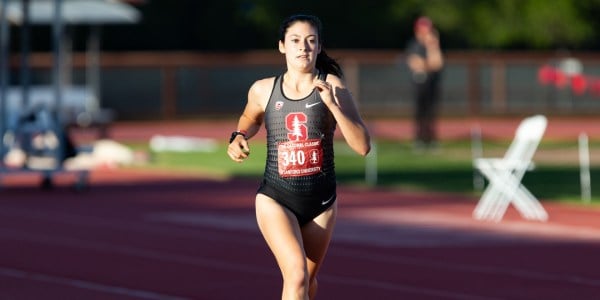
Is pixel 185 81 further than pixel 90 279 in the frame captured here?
Yes

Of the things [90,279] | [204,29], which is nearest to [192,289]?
[90,279]

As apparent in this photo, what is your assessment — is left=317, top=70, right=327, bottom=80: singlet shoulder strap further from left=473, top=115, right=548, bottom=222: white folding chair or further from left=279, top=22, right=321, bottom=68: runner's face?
left=473, top=115, right=548, bottom=222: white folding chair

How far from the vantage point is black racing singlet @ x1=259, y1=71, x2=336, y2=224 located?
8.59 metres

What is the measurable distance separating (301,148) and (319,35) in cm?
60

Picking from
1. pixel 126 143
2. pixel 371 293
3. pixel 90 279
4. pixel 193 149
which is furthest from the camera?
pixel 126 143

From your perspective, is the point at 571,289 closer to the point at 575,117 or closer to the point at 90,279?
the point at 90,279

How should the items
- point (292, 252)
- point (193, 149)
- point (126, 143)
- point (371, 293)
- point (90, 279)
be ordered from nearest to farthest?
point (292, 252)
point (371, 293)
point (90, 279)
point (193, 149)
point (126, 143)

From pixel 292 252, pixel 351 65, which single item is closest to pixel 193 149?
pixel 351 65

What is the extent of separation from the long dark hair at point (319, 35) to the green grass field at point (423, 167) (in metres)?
11.6

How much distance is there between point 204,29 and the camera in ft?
163

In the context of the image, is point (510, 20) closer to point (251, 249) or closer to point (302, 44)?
point (251, 249)

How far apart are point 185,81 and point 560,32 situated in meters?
12.5

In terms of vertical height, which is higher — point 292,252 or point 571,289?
point 292,252

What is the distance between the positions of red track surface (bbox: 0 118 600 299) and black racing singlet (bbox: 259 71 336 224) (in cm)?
309
